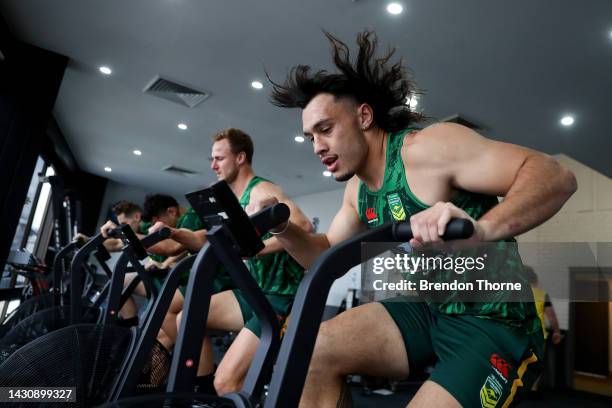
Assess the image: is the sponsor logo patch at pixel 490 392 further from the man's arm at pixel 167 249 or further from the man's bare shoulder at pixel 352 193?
the man's arm at pixel 167 249

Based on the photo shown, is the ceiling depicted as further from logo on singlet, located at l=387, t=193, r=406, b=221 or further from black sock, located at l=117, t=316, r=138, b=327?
logo on singlet, located at l=387, t=193, r=406, b=221

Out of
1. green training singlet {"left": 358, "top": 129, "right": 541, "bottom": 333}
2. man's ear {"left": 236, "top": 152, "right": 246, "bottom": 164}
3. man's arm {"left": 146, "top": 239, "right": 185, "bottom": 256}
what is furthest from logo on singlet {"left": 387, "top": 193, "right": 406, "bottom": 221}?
man's arm {"left": 146, "top": 239, "right": 185, "bottom": 256}

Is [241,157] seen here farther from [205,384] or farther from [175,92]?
[175,92]

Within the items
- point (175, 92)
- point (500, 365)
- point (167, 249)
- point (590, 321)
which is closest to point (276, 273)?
point (500, 365)

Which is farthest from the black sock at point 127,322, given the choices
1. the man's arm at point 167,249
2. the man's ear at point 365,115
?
the man's ear at point 365,115

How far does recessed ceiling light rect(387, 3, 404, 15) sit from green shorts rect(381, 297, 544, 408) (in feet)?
11.3

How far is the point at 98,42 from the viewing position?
522 centimetres

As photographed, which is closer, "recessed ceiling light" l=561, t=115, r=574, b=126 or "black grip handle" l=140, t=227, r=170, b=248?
"black grip handle" l=140, t=227, r=170, b=248

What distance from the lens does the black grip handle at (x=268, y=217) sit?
42.2 inches

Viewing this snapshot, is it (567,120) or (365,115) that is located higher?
(567,120)

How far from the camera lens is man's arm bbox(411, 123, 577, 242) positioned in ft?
3.05

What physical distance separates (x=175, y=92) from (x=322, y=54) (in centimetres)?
251

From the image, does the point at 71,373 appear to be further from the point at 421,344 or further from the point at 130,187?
the point at 130,187

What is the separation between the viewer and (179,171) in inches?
416
